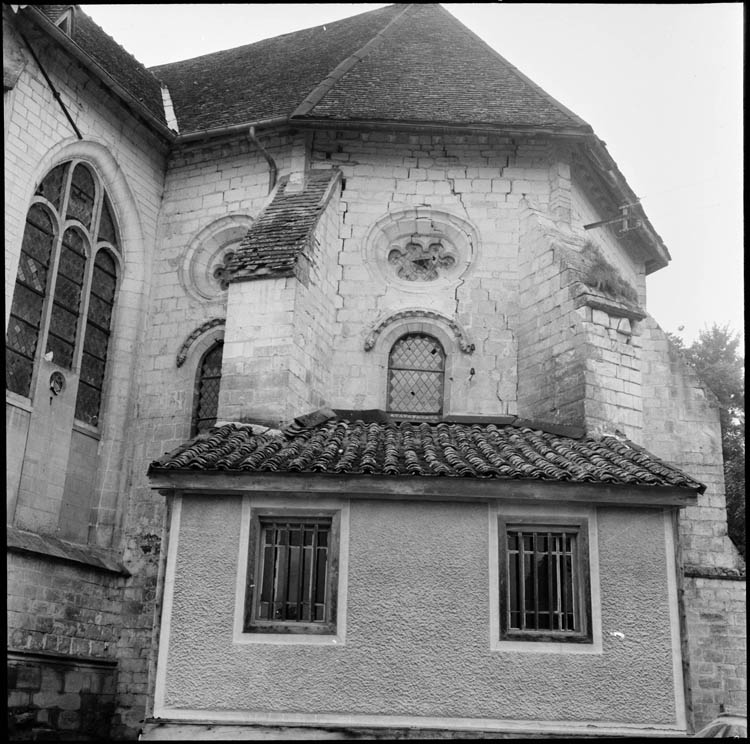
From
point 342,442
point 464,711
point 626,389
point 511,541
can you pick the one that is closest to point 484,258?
point 626,389

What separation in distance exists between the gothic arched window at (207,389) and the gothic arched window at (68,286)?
1.36m

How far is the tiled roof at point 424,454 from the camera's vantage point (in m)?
8.75

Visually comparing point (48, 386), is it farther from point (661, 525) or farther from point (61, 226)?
point (661, 525)

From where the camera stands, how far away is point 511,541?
28.6 feet

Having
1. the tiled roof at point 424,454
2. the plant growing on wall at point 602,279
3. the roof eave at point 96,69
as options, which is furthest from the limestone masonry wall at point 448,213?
the roof eave at point 96,69

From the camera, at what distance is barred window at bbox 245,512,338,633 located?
845cm

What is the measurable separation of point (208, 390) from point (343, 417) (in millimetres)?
2759

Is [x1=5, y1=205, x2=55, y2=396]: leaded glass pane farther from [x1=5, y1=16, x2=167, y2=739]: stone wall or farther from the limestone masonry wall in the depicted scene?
the limestone masonry wall

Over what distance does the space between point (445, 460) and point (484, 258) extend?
4929mm

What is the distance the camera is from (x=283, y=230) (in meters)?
12.4

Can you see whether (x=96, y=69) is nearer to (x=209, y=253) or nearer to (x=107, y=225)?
(x=107, y=225)

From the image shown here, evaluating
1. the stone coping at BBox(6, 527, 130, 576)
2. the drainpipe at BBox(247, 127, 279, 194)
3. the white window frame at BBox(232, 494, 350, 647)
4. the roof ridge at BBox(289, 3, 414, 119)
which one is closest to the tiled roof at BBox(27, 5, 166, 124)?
the drainpipe at BBox(247, 127, 279, 194)

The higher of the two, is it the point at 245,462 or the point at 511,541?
the point at 245,462

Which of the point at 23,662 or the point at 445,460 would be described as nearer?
the point at 445,460
